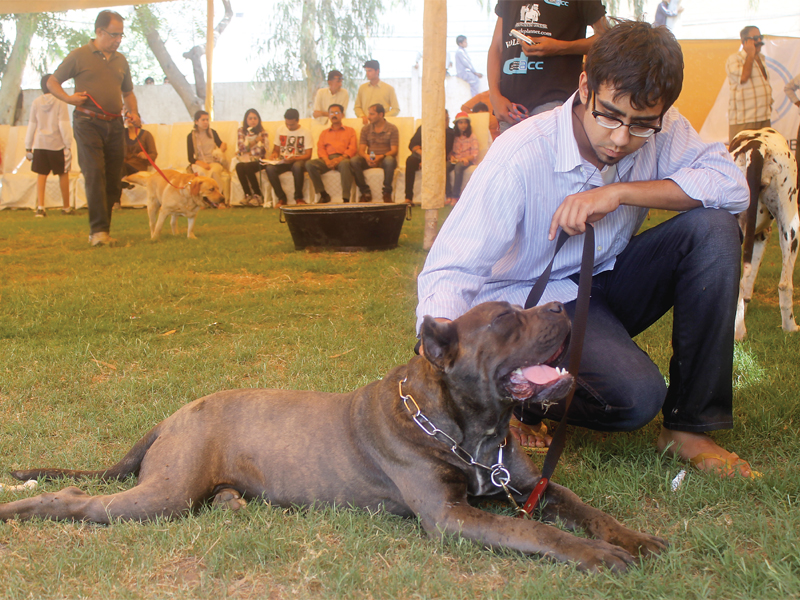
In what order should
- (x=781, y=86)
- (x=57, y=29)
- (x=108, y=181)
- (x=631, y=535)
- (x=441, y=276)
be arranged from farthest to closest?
(x=57, y=29), (x=781, y=86), (x=108, y=181), (x=441, y=276), (x=631, y=535)

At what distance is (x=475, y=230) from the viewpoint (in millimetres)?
2381

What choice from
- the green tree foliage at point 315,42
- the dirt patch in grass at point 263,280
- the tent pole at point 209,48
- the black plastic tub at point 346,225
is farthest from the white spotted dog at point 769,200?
the green tree foliage at point 315,42

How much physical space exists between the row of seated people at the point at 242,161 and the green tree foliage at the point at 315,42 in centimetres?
308

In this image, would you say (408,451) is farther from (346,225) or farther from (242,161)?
(242,161)

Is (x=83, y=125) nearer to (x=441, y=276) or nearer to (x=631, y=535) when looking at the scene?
(x=441, y=276)

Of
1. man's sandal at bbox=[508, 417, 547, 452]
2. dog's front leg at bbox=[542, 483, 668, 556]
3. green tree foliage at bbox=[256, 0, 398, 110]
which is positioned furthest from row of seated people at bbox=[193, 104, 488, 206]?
dog's front leg at bbox=[542, 483, 668, 556]

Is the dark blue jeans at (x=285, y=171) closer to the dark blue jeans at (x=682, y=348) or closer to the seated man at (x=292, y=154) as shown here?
the seated man at (x=292, y=154)

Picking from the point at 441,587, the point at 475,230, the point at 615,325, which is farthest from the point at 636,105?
the point at 441,587

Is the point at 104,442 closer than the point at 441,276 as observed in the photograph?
No

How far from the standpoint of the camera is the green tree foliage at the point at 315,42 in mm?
16531

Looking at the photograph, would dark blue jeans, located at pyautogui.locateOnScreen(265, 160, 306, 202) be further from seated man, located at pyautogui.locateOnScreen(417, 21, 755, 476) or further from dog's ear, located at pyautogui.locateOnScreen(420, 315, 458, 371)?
dog's ear, located at pyautogui.locateOnScreen(420, 315, 458, 371)

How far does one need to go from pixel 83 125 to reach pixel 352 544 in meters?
7.10

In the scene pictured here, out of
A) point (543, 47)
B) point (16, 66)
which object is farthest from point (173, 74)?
point (543, 47)

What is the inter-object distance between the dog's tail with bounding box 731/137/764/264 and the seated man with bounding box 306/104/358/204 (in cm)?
917
